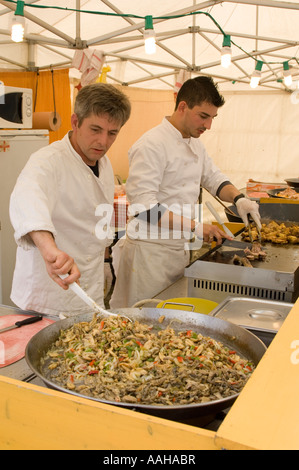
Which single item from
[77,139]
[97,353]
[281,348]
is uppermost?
[77,139]

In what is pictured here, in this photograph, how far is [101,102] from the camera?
Result: 76.7 inches

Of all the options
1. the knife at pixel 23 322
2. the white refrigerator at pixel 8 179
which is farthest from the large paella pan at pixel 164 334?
the white refrigerator at pixel 8 179

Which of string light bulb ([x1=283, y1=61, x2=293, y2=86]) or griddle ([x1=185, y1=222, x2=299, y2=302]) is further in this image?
string light bulb ([x1=283, y1=61, x2=293, y2=86])

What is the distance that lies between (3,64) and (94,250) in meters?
4.98

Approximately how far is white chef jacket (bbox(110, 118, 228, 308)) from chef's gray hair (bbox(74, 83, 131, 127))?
0.88 meters

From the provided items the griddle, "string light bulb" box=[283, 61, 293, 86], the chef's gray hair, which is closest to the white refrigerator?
the chef's gray hair

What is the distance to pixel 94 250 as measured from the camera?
7.66ft

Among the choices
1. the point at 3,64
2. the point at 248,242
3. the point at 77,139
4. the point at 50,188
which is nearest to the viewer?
the point at 50,188

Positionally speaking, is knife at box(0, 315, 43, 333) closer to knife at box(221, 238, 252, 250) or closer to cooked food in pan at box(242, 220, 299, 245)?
knife at box(221, 238, 252, 250)

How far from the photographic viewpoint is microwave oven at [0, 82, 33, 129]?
3824 millimetres

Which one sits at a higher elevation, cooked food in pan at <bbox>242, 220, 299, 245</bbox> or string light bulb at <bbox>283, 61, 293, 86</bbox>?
string light bulb at <bbox>283, 61, 293, 86</bbox>
